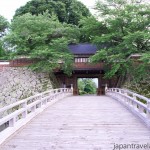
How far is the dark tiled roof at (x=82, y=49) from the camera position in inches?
1368

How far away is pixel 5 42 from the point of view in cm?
3020

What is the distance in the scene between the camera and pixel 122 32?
27984 millimetres

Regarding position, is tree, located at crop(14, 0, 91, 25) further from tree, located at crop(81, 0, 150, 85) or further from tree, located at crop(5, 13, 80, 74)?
tree, located at crop(81, 0, 150, 85)

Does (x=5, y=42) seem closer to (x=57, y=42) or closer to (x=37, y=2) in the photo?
(x=57, y=42)

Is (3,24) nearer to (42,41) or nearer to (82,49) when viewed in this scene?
(42,41)

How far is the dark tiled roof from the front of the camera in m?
34.8

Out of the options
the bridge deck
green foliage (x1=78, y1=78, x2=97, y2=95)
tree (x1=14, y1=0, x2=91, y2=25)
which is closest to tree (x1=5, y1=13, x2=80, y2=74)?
tree (x1=14, y1=0, x2=91, y2=25)

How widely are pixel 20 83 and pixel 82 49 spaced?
393 inches

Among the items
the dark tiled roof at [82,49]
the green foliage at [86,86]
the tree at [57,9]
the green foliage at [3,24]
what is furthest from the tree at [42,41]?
the green foliage at [86,86]

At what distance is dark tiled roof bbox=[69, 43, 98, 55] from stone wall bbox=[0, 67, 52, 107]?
6.35 metres

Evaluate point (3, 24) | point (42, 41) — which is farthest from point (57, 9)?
point (42, 41)

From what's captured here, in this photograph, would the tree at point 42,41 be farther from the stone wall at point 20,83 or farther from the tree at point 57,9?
the tree at point 57,9

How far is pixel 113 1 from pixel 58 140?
80.8ft

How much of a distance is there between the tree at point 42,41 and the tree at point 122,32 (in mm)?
3416
